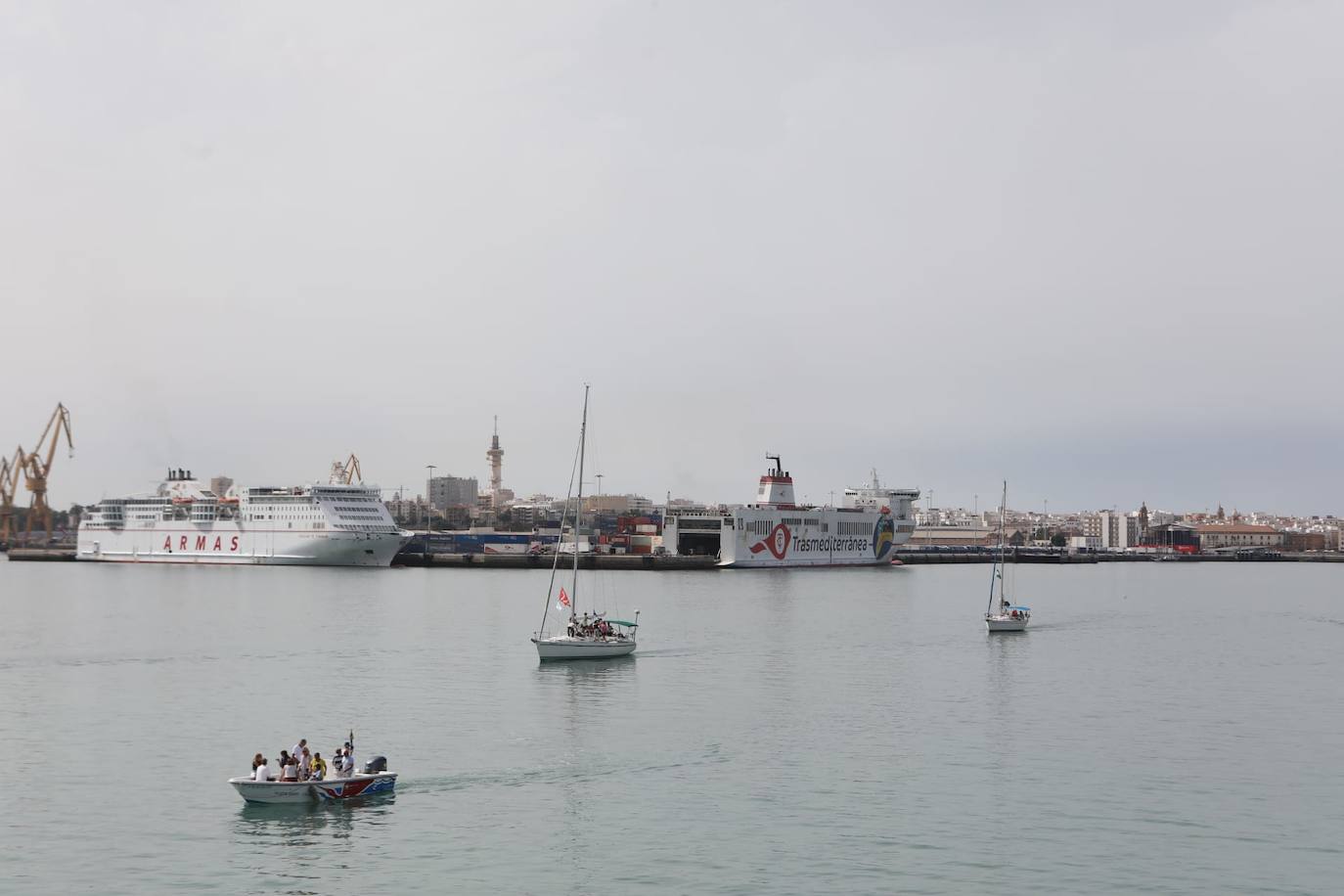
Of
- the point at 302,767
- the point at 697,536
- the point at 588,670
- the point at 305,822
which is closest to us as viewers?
the point at 305,822

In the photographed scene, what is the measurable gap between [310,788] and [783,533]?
362ft

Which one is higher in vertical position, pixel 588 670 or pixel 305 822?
pixel 588 670

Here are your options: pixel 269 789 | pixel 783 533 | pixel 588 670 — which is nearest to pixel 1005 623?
pixel 588 670

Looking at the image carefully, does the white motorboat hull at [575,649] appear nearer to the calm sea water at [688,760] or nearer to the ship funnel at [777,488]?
the calm sea water at [688,760]

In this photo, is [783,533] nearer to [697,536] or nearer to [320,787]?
[697,536]

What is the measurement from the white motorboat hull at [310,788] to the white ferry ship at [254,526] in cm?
10452

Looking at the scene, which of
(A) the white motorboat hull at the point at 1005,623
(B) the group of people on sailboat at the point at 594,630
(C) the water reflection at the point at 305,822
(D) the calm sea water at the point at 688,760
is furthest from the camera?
(A) the white motorboat hull at the point at 1005,623

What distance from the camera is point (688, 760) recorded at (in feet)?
95.8

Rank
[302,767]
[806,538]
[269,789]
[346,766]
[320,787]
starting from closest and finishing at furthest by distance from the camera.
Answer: [269,789]
[320,787]
[302,767]
[346,766]
[806,538]

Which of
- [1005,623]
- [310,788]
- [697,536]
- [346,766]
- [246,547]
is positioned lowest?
[310,788]

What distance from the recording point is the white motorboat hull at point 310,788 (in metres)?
24.7

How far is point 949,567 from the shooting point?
168 meters

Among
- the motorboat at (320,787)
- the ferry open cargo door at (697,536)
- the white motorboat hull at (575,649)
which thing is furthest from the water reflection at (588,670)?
the ferry open cargo door at (697,536)

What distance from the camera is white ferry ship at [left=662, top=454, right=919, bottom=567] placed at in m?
131
